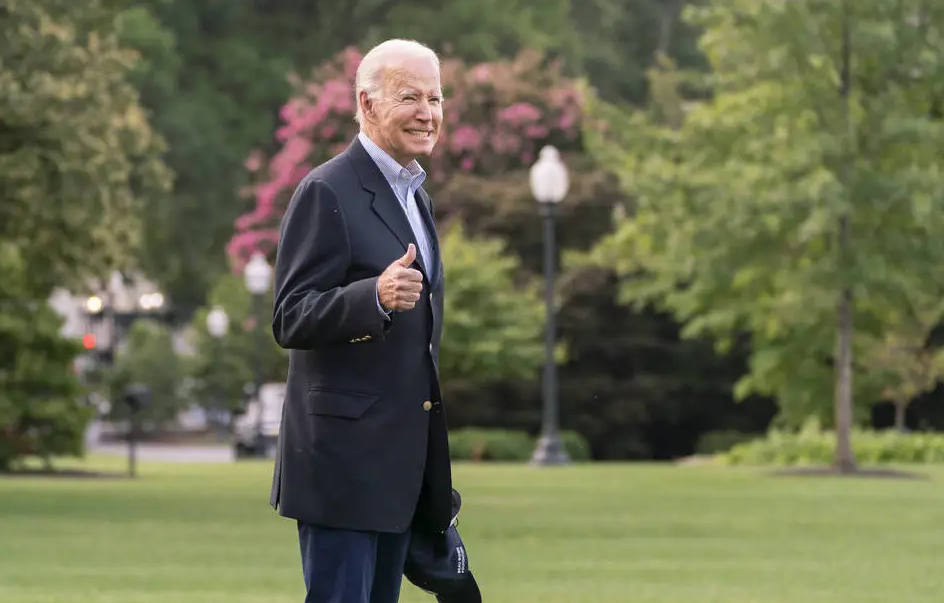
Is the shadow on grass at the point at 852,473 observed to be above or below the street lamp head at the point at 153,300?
below

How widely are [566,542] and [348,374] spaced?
415 inches

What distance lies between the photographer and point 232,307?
60.2 metres

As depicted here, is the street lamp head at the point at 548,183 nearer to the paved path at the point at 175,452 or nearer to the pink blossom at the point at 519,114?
the pink blossom at the point at 519,114

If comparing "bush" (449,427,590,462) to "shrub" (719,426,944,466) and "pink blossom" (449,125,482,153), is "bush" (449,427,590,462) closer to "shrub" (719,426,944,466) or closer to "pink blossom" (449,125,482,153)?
"shrub" (719,426,944,466)

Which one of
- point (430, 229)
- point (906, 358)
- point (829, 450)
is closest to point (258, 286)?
point (906, 358)

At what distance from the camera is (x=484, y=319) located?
39.3 m

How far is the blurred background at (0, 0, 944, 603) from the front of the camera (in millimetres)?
23391

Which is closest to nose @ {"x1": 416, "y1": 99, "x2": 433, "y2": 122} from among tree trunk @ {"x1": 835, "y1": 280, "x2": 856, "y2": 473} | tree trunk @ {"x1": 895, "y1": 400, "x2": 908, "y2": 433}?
tree trunk @ {"x1": 835, "y1": 280, "x2": 856, "y2": 473}

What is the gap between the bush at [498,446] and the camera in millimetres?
37375

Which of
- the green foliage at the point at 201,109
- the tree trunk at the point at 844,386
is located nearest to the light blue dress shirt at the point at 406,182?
the tree trunk at the point at 844,386

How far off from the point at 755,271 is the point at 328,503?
76.3 feet

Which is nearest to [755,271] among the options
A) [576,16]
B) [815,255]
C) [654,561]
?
[815,255]

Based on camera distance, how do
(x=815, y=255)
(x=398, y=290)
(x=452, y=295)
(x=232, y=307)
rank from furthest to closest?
(x=232, y=307), (x=452, y=295), (x=815, y=255), (x=398, y=290)

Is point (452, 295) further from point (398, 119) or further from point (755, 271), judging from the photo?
point (398, 119)
